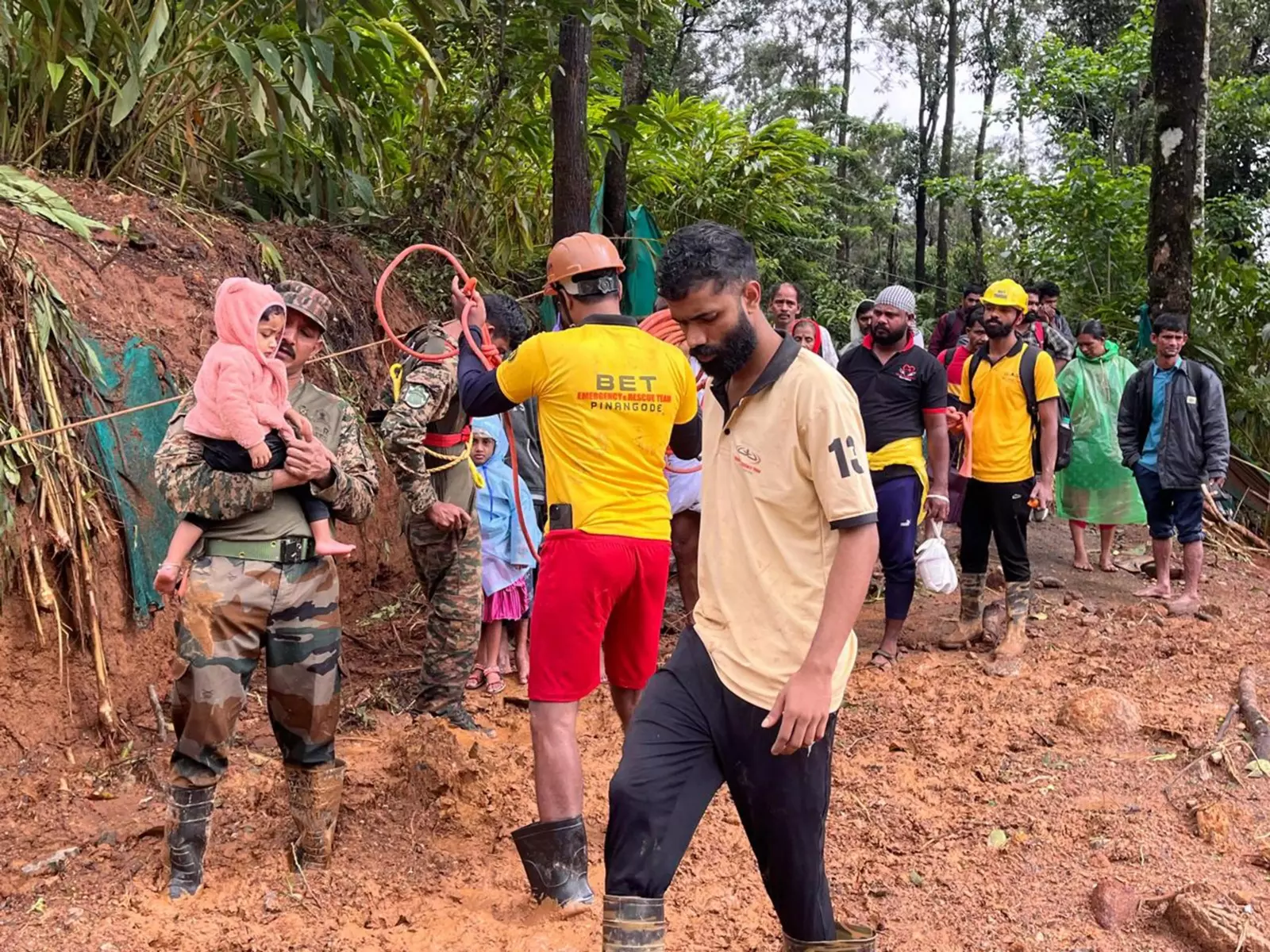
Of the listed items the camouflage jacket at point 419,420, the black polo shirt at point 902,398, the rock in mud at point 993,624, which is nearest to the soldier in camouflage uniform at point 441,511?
the camouflage jacket at point 419,420

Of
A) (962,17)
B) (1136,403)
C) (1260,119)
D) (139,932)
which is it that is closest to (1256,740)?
(1136,403)

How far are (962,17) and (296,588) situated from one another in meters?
31.6

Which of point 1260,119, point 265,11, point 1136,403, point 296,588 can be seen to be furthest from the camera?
point 1260,119

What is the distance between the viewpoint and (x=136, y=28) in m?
5.46

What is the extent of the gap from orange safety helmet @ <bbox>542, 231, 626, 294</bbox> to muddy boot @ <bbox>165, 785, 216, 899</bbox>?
198cm

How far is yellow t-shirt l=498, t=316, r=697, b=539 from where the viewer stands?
3.41m

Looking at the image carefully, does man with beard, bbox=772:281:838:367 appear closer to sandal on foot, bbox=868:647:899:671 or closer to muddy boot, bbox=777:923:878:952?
sandal on foot, bbox=868:647:899:671

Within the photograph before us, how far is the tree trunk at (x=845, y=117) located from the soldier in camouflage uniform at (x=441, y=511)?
790 inches

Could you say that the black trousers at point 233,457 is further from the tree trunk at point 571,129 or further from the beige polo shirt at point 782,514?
the tree trunk at point 571,129

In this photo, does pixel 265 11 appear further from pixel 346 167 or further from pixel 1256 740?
pixel 1256 740

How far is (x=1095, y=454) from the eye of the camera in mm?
8477

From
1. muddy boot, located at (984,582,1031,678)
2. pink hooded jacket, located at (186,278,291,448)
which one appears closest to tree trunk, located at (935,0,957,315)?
muddy boot, located at (984,582,1031,678)

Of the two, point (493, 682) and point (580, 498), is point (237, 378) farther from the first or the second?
point (493, 682)

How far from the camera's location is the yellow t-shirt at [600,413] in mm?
3414
